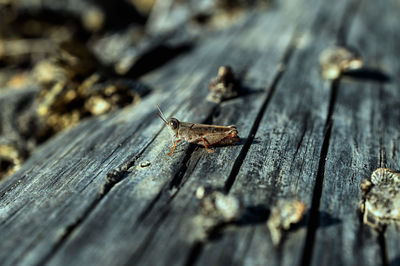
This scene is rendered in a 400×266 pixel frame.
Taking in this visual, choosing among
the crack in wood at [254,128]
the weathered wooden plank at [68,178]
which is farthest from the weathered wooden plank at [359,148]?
the weathered wooden plank at [68,178]

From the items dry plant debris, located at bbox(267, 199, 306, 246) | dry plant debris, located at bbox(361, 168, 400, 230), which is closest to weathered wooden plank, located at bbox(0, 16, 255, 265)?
dry plant debris, located at bbox(267, 199, 306, 246)

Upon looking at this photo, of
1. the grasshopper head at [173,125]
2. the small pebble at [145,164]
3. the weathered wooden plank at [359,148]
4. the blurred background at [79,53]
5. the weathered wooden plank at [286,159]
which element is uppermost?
the blurred background at [79,53]

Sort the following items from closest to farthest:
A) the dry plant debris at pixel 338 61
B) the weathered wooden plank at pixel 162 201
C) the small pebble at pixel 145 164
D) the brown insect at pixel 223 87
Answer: the weathered wooden plank at pixel 162 201 → the small pebble at pixel 145 164 → the brown insect at pixel 223 87 → the dry plant debris at pixel 338 61

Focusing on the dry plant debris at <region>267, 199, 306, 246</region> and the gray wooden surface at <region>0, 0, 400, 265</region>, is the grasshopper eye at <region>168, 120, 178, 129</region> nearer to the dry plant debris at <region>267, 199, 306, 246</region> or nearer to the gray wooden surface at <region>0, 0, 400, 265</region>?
the gray wooden surface at <region>0, 0, 400, 265</region>

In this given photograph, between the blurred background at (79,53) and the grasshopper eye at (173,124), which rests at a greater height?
the blurred background at (79,53)

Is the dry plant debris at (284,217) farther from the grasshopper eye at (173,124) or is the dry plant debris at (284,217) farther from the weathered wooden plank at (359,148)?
the grasshopper eye at (173,124)

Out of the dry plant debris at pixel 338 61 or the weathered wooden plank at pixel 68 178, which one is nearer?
the weathered wooden plank at pixel 68 178

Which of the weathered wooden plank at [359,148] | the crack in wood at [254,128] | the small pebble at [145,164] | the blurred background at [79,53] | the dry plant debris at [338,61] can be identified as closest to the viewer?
the weathered wooden plank at [359,148]

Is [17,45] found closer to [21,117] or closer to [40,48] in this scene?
[40,48]

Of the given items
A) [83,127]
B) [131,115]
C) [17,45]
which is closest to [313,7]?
[131,115]
